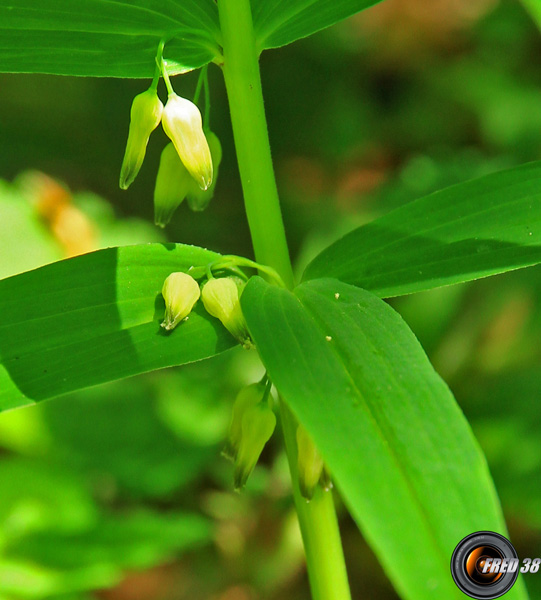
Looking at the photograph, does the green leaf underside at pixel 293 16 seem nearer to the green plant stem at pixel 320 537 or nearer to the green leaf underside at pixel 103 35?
the green leaf underside at pixel 103 35

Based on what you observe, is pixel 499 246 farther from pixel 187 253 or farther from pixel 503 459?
pixel 503 459

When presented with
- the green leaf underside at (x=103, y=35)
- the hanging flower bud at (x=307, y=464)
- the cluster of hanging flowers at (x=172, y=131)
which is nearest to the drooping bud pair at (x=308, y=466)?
the hanging flower bud at (x=307, y=464)

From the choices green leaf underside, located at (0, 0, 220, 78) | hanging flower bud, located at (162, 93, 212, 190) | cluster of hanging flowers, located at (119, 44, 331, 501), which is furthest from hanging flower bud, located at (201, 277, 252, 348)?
green leaf underside, located at (0, 0, 220, 78)

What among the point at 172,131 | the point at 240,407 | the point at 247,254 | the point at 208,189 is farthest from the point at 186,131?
the point at 247,254

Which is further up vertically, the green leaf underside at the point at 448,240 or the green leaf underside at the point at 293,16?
the green leaf underside at the point at 293,16

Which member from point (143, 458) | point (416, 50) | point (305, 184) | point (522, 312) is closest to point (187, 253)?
point (143, 458)

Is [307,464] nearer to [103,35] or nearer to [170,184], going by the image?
[170,184]
